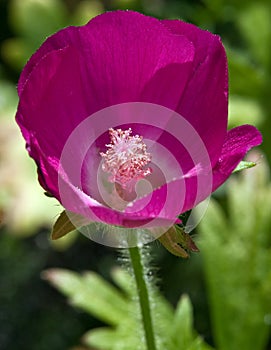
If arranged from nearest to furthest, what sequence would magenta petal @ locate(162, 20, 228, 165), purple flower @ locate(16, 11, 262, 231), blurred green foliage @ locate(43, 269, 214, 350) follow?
purple flower @ locate(16, 11, 262, 231)
magenta petal @ locate(162, 20, 228, 165)
blurred green foliage @ locate(43, 269, 214, 350)

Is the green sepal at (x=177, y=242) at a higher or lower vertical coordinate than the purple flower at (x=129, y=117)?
lower

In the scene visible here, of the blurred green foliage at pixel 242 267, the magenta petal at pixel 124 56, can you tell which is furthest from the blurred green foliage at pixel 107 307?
the magenta petal at pixel 124 56

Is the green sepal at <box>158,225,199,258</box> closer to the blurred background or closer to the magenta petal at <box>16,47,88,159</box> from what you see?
the magenta petal at <box>16,47,88,159</box>

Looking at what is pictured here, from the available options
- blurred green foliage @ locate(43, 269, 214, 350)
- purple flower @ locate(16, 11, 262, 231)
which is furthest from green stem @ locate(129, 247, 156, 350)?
blurred green foliage @ locate(43, 269, 214, 350)

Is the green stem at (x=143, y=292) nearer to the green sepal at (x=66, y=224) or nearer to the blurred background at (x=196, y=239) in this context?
the green sepal at (x=66, y=224)

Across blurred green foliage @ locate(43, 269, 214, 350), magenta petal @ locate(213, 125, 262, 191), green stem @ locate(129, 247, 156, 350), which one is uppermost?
magenta petal @ locate(213, 125, 262, 191)

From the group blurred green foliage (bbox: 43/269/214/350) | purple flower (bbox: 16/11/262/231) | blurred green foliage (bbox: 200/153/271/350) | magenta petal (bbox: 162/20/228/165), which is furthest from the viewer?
blurred green foliage (bbox: 200/153/271/350)

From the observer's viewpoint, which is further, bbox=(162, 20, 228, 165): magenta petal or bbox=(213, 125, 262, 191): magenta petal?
bbox=(162, 20, 228, 165): magenta petal

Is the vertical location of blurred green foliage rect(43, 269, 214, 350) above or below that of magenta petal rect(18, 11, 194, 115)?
below

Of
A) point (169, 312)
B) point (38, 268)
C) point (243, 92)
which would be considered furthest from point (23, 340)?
point (243, 92)
